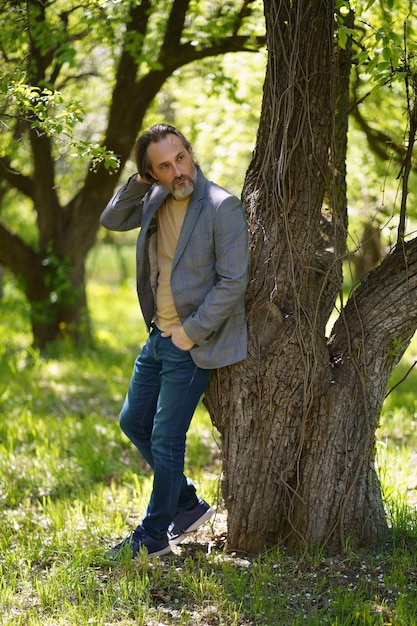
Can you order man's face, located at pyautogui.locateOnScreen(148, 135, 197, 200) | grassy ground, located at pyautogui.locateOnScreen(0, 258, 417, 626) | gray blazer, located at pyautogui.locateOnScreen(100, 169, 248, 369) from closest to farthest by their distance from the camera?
1. grassy ground, located at pyautogui.locateOnScreen(0, 258, 417, 626)
2. gray blazer, located at pyautogui.locateOnScreen(100, 169, 248, 369)
3. man's face, located at pyautogui.locateOnScreen(148, 135, 197, 200)

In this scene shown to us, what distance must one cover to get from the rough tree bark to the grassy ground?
0.24 metres

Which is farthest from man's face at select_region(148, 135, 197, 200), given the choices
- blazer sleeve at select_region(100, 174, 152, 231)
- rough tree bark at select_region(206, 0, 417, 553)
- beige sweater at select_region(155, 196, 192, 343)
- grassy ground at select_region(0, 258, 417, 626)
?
grassy ground at select_region(0, 258, 417, 626)

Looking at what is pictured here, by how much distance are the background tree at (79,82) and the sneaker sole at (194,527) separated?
2039 mm

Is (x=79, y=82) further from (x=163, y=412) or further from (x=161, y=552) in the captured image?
(x=161, y=552)

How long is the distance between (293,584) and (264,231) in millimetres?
1720

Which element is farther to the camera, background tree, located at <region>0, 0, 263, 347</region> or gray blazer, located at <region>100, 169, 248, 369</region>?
background tree, located at <region>0, 0, 263, 347</region>

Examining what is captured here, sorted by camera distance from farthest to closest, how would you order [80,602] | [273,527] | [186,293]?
[273,527] < [186,293] < [80,602]

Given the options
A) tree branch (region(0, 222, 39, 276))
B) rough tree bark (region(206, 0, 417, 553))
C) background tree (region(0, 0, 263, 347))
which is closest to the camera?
rough tree bark (region(206, 0, 417, 553))

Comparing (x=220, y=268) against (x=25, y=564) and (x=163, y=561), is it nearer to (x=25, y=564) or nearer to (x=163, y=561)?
(x=163, y=561)

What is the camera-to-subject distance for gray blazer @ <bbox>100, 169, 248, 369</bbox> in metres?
3.29

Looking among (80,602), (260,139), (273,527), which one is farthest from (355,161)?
(80,602)

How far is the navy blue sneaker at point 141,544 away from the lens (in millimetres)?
3639

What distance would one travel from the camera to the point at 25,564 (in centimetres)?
367

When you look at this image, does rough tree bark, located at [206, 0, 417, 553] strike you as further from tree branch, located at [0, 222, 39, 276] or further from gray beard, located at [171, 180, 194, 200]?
tree branch, located at [0, 222, 39, 276]
